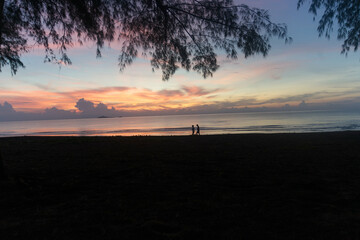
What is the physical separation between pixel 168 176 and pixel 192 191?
1.45 meters

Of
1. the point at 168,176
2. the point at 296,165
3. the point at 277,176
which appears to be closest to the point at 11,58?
the point at 168,176

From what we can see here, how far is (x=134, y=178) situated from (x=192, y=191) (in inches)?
75.4

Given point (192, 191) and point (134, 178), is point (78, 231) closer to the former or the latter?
point (192, 191)

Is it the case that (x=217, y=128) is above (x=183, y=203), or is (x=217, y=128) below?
above

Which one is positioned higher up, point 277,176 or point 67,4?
point 67,4

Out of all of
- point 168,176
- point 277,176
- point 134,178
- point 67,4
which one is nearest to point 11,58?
point 67,4

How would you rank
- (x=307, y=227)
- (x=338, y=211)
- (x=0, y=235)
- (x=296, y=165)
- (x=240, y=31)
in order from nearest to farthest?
(x=0, y=235) < (x=307, y=227) < (x=338, y=211) < (x=240, y=31) < (x=296, y=165)

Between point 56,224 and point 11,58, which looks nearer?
point 56,224

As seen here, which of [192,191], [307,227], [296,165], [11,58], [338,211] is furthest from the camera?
[11,58]

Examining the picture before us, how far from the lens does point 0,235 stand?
2.96m

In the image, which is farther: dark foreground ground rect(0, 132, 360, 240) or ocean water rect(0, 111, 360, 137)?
ocean water rect(0, 111, 360, 137)

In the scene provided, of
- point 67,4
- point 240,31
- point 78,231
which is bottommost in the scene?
point 78,231

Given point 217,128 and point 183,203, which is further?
point 217,128

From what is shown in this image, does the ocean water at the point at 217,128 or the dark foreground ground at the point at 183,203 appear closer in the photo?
the dark foreground ground at the point at 183,203
